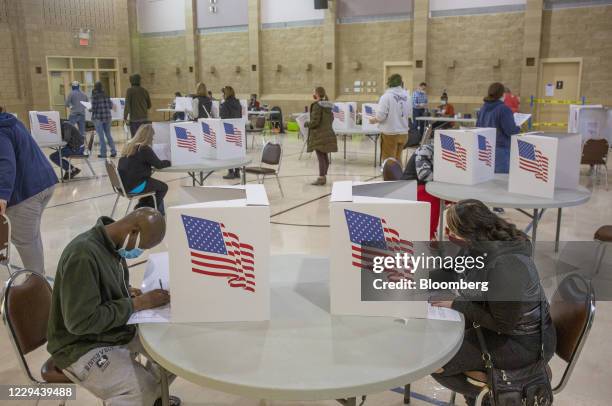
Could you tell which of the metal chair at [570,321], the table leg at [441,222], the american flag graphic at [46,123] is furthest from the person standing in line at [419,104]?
the metal chair at [570,321]

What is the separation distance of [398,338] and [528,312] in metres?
0.54

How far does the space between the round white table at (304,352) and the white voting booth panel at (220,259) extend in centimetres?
6

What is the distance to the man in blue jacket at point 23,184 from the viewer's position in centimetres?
Result: 347

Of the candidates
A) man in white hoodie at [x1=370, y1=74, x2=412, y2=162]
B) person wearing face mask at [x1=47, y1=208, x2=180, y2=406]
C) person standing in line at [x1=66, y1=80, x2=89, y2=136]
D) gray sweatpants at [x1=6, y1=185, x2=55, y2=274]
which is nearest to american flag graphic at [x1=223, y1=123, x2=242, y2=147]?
man in white hoodie at [x1=370, y1=74, x2=412, y2=162]

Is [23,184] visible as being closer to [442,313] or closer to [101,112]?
[442,313]

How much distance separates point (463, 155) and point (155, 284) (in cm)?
300

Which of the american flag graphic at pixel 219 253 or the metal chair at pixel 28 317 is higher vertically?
the american flag graphic at pixel 219 253

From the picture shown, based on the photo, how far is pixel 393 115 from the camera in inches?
320

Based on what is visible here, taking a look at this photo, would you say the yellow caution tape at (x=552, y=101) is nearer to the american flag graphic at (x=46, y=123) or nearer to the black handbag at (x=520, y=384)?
the american flag graphic at (x=46, y=123)

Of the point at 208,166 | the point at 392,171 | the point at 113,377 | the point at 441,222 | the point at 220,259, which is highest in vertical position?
the point at 220,259

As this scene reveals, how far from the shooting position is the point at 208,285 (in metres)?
1.90

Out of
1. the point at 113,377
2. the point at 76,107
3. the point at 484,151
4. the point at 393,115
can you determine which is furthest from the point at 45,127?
the point at 113,377

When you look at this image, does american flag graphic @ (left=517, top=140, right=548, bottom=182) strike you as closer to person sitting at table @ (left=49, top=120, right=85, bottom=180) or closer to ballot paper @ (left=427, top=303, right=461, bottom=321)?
ballot paper @ (left=427, top=303, right=461, bottom=321)

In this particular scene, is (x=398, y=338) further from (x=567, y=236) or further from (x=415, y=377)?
(x=567, y=236)
